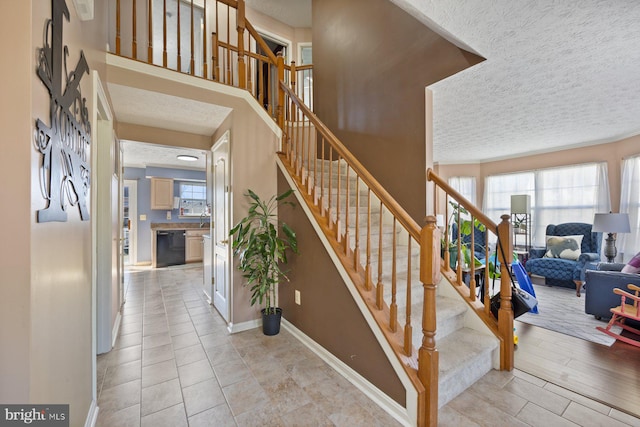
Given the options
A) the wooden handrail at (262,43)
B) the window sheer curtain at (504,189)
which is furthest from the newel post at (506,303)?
the window sheer curtain at (504,189)

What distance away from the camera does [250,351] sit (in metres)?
2.43

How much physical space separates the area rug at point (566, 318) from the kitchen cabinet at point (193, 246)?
6621 mm

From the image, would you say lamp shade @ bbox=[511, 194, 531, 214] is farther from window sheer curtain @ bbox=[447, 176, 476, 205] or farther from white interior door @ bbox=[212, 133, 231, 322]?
white interior door @ bbox=[212, 133, 231, 322]

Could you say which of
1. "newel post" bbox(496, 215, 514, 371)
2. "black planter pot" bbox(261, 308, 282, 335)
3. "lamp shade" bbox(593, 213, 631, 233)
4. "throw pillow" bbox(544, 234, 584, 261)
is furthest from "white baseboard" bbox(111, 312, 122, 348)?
"throw pillow" bbox(544, 234, 584, 261)

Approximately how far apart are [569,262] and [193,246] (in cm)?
766

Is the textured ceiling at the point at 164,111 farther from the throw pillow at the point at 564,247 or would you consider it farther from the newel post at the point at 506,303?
the throw pillow at the point at 564,247

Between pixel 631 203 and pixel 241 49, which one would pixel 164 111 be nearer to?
pixel 241 49

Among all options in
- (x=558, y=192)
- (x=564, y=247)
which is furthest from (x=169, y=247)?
(x=558, y=192)

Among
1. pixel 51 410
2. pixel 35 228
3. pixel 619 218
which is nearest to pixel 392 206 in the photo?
pixel 35 228

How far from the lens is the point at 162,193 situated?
652 centimetres

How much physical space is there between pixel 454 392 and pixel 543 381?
0.75m

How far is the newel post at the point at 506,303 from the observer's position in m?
2.06

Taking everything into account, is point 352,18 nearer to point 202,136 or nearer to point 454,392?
point 202,136

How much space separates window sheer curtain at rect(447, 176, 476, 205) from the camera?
21.7 ft
